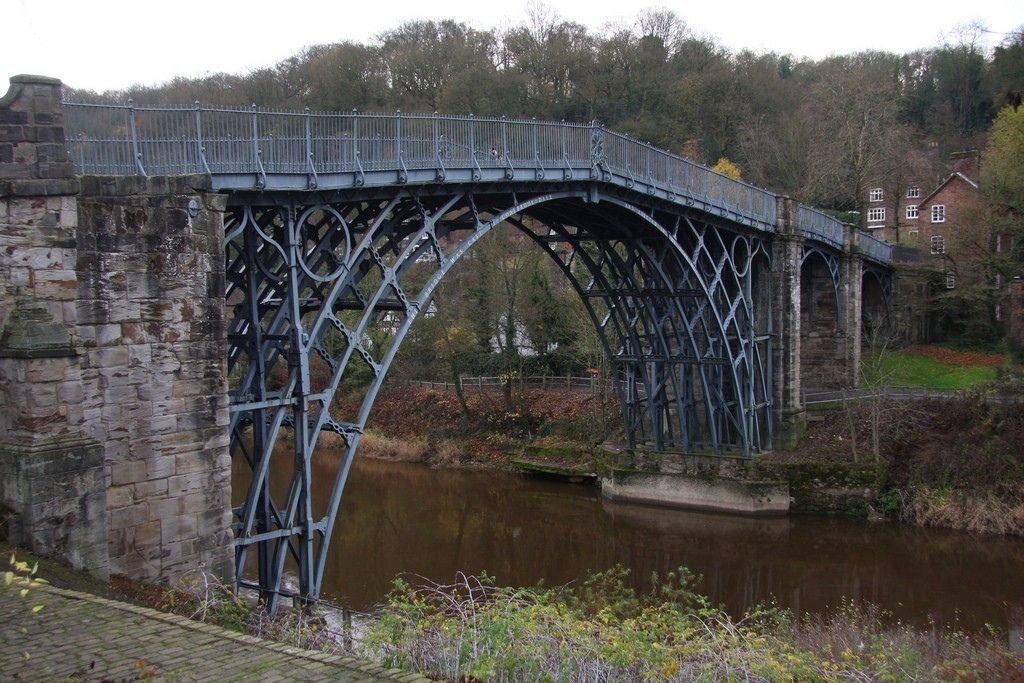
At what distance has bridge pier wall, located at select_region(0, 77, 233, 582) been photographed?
29.8 feet

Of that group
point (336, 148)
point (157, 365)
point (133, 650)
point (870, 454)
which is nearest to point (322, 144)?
point (336, 148)

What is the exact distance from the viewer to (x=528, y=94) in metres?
51.2

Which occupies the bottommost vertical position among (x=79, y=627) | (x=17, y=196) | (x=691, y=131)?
(x=79, y=627)

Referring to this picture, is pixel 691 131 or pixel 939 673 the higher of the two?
pixel 691 131

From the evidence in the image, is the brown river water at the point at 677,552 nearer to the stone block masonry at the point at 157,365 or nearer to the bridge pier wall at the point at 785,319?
the bridge pier wall at the point at 785,319

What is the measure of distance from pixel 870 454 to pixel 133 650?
23722mm

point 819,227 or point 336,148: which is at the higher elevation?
point 819,227

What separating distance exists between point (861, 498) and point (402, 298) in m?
16.4

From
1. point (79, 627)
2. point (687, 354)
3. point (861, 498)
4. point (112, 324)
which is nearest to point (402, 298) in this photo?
point (112, 324)

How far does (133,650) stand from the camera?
705 centimetres

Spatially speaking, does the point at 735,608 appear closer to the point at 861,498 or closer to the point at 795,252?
the point at 861,498

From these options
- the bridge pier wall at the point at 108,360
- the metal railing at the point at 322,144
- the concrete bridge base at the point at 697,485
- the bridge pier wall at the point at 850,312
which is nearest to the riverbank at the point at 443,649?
the bridge pier wall at the point at 108,360

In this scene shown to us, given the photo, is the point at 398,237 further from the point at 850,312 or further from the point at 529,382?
the point at 850,312

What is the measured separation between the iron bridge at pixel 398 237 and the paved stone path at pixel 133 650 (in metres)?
4.05
